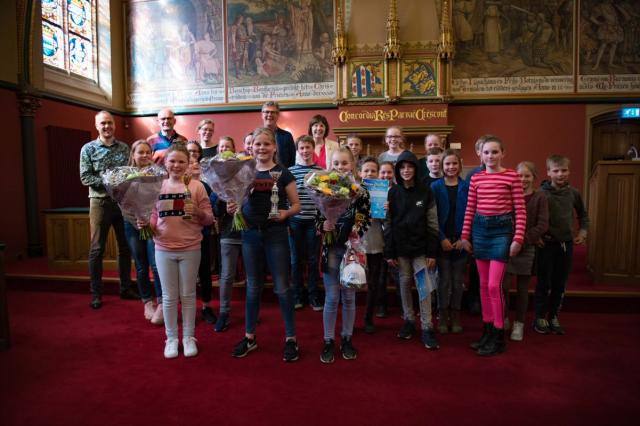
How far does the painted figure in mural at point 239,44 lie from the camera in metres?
8.44

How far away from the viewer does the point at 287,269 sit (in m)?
2.75

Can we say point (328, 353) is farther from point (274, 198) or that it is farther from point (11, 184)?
point (11, 184)

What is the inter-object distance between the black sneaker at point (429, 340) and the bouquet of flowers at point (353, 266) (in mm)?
723

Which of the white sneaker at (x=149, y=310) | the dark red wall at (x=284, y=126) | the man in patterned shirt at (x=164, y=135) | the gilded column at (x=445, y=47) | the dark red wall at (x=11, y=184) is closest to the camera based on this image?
the white sneaker at (x=149, y=310)

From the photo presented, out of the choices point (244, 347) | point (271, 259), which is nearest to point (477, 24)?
point (271, 259)

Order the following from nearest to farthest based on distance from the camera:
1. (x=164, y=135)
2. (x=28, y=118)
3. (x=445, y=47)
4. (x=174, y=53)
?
(x=164, y=135) → (x=28, y=118) → (x=445, y=47) → (x=174, y=53)

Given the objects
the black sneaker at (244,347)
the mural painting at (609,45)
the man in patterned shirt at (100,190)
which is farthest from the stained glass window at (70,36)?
the mural painting at (609,45)

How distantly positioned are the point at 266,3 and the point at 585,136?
280 inches

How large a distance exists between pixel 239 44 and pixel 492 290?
768 cm

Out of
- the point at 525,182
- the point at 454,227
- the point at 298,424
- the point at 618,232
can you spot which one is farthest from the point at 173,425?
the point at 618,232

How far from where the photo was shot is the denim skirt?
277 centimetres

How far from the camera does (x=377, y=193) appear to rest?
2.99m

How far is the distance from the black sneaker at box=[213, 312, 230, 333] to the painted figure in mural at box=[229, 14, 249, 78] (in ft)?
21.6

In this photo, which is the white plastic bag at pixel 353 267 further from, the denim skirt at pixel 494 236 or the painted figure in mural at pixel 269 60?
the painted figure in mural at pixel 269 60
